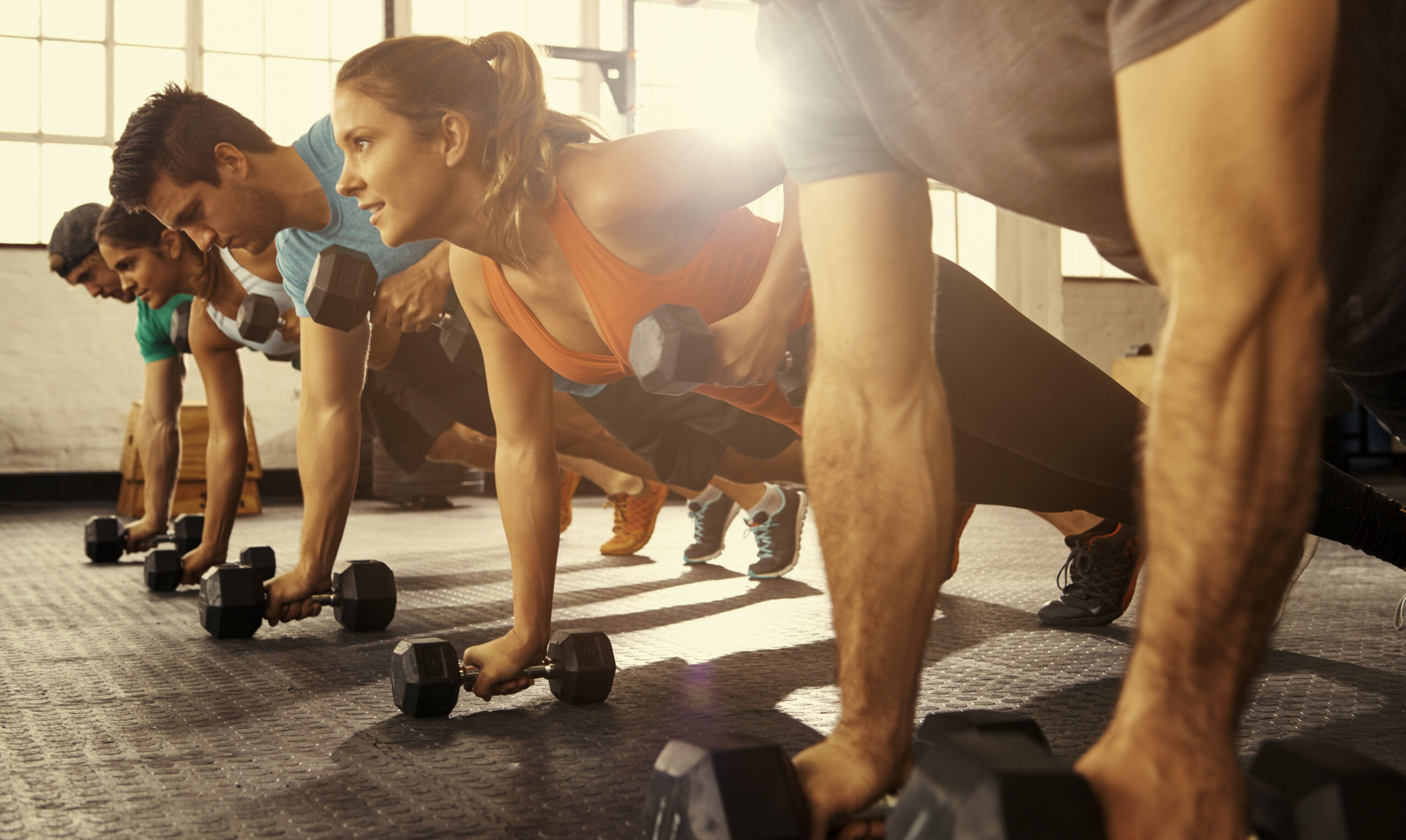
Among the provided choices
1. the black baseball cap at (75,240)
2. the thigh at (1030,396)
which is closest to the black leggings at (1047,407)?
the thigh at (1030,396)

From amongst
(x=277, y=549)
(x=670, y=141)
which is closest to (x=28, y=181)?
(x=277, y=549)

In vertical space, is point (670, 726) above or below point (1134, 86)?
below

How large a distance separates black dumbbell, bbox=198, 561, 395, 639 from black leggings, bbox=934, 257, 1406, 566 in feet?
3.07

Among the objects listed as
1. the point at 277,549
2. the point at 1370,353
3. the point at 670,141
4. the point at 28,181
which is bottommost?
the point at 277,549

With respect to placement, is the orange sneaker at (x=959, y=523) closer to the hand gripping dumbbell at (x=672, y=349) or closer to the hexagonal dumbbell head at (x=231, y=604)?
the hand gripping dumbbell at (x=672, y=349)

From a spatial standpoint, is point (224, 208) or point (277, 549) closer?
point (224, 208)

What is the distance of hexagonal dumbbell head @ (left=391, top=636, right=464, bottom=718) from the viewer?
112cm

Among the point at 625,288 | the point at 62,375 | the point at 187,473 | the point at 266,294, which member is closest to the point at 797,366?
the point at 625,288

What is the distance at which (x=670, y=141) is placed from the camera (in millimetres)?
1146

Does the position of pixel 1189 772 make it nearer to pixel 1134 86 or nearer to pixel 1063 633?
pixel 1134 86

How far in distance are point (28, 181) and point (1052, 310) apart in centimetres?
565

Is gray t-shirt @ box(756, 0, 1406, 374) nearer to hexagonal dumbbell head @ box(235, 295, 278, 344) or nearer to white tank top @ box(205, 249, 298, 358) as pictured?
hexagonal dumbbell head @ box(235, 295, 278, 344)

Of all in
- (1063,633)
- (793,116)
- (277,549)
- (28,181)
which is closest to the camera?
(793,116)

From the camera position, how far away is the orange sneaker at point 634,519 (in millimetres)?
2762
